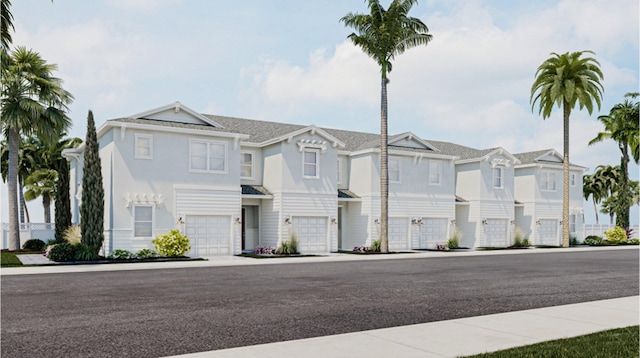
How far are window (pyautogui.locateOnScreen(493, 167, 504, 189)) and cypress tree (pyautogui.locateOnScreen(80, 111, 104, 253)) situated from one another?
2652 centimetres

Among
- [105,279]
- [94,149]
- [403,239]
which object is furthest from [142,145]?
[403,239]

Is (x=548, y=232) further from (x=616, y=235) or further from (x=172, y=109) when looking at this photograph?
(x=172, y=109)

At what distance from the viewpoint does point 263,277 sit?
17.8 meters

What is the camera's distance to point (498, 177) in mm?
39812

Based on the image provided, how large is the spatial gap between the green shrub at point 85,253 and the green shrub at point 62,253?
20cm

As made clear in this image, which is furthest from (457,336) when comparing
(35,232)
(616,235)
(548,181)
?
(616,235)

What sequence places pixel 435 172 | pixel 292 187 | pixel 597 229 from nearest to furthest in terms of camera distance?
pixel 292 187 < pixel 435 172 < pixel 597 229

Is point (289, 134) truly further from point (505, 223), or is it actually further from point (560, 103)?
point (560, 103)

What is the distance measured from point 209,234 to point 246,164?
17.1 feet

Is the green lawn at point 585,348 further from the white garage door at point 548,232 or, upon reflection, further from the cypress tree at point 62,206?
the white garage door at point 548,232

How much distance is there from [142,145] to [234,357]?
69.7ft

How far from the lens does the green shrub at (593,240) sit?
145 feet

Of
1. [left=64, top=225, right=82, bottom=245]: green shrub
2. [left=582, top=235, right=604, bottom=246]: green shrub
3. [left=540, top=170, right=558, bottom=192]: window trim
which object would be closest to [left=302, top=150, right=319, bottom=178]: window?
[left=64, top=225, right=82, bottom=245]: green shrub

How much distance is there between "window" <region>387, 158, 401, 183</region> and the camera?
34938 millimetres
